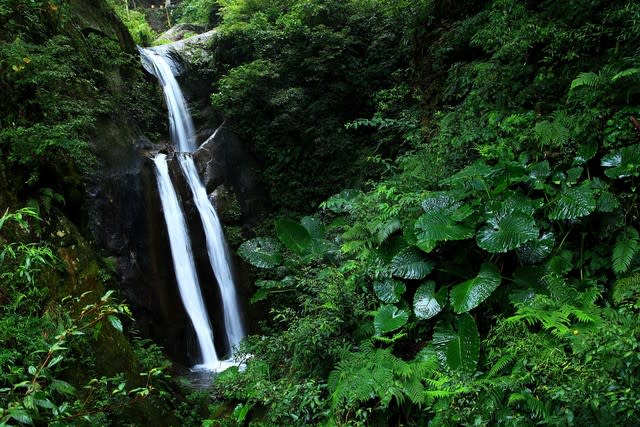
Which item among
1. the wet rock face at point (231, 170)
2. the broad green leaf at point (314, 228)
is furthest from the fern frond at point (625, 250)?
the wet rock face at point (231, 170)

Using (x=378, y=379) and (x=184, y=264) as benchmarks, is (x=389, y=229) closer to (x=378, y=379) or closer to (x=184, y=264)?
(x=378, y=379)

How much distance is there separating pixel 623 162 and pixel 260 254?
4.52 m

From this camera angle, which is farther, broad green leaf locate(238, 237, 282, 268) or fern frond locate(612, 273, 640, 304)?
broad green leaf locate(238, 237, 282, 268)

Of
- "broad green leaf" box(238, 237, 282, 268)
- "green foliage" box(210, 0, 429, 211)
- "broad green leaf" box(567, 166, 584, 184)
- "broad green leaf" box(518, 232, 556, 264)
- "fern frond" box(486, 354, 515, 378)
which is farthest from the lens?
"green foliage" box(210, 0, 429, 211)

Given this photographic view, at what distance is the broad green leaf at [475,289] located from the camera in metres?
3.83

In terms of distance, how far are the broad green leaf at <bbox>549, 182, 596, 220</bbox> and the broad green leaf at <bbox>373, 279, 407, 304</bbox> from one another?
1.60m

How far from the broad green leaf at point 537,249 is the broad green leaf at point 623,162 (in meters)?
0.78

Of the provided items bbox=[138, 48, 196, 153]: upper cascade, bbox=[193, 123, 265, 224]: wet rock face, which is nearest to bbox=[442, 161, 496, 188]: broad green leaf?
bbox=[193, 123, 265, 224]: wet rock face

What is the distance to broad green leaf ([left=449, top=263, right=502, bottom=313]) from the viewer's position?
3.83m

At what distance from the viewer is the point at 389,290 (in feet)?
14.7

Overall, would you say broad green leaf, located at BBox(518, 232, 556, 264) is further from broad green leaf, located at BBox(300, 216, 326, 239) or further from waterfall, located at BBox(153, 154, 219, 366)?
waterfall, located at BBox(153, 154, 219, 366)

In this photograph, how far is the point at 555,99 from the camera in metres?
5.30

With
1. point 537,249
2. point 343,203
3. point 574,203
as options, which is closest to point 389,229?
point 537,249

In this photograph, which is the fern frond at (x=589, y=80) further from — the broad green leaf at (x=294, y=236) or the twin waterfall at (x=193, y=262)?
the twin waterfall at (x=193, y=262)
